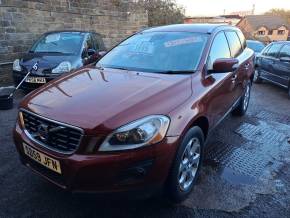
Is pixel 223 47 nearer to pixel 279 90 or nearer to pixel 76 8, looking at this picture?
pixel 279 90

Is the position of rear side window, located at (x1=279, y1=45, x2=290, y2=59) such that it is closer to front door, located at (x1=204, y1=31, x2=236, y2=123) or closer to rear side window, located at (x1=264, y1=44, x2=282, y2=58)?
rear side window, located at (x1=264, y1=44, x2=282, y2=58)

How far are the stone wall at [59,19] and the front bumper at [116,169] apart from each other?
6976 mm

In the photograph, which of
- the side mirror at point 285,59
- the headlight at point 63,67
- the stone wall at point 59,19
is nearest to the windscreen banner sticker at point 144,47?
the headlight at point 63,67

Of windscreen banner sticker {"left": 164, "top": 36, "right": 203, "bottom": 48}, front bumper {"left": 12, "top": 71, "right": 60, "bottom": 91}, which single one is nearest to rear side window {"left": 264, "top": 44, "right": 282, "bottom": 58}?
windscreen banner sticker {"left": 164, "top": 36, "right": 203, "bottom": 48}

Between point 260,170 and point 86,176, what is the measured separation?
8.18 feet

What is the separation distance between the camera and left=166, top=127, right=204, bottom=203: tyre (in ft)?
9.30

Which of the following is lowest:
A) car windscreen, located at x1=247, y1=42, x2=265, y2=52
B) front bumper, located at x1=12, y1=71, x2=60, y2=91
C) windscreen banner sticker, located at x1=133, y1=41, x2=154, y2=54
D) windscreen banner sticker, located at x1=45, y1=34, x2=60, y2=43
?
car windscreen, located at x1=247, y1=42, x2=265, y2=52

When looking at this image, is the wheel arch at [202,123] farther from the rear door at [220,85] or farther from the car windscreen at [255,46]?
the car windscreen at [255,46]

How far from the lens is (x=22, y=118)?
309cm

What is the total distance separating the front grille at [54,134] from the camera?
2555 mm

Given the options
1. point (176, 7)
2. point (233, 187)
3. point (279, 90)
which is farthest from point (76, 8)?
point (176, 7)

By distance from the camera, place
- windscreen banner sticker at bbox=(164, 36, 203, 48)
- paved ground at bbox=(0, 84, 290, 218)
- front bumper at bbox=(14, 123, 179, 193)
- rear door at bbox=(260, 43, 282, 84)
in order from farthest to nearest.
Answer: rear door at bbox=(260, 43, 282, 84) < windscreen banner sticker at bbox=(164, 36, 203, 48) < paved ground at bbox=(0, 84, 290, 218) < front bumper at bbox=(14, 123, 179, 193)

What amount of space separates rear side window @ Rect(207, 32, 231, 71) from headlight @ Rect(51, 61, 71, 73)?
375cm

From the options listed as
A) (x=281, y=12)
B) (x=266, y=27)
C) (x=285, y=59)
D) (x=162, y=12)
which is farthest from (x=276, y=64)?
(x=281, y=12)
